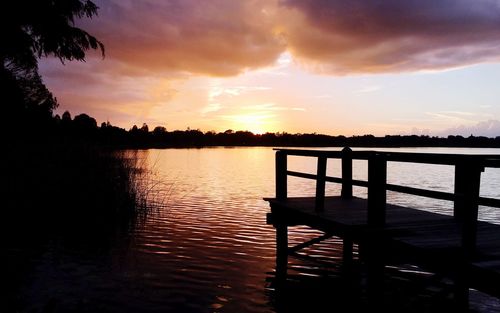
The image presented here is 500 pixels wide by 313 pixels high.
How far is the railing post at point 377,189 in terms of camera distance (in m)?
7.77

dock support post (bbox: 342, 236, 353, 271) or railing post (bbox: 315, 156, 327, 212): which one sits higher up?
railing post (bbox: 315, 156, 327, 212)

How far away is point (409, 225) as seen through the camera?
8.54 m

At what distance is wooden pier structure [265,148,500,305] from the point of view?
19.4ft

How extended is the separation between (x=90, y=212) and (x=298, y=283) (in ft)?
35.6

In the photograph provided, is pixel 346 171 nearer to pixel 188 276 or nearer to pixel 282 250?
pixel 282 250

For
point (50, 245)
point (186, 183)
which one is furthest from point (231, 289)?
point (186, 183)

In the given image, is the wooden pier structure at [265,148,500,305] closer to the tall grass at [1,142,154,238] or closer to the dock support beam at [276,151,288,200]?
the dock support beam at [276,151,288,200]

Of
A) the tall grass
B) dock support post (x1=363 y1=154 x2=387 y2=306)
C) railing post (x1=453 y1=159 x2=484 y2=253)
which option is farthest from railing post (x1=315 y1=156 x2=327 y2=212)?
the tall grass

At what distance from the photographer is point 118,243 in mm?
14641

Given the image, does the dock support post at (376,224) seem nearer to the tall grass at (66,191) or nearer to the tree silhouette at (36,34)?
the tall grass at (66,191)

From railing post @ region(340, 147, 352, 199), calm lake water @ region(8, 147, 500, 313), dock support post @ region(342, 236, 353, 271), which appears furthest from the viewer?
dock support post @ region(342, 236, 353, 271)

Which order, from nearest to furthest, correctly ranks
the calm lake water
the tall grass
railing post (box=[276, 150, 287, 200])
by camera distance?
the calm lake water → railing post (box=[276, 150, 287, 200]) → the tall grass

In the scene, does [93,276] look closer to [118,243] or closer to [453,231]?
[118,243]

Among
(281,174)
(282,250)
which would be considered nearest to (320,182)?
(281,174)
